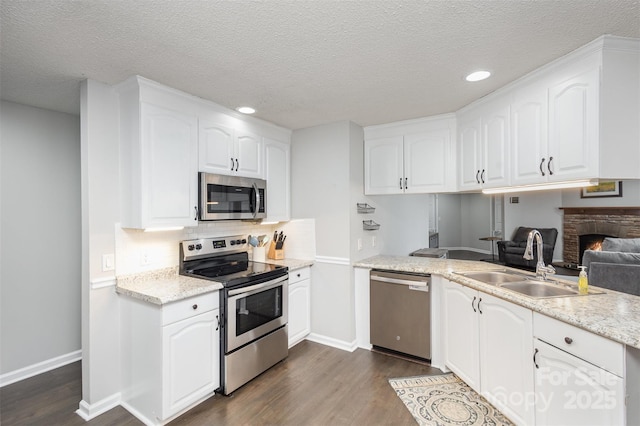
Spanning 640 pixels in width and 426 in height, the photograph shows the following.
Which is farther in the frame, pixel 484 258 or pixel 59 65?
pixel 484 258

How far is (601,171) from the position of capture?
1.71 metres

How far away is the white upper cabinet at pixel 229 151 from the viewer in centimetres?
261

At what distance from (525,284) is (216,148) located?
2.73 m

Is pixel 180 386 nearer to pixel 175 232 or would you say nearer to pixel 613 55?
pixel 175 232

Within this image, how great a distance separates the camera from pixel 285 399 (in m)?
2.30

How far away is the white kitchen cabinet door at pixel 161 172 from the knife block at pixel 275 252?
1.16 meters

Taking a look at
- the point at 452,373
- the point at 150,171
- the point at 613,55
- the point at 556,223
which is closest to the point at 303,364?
the point at 452,373

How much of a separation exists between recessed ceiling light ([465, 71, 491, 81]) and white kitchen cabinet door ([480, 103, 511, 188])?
1.14 feet

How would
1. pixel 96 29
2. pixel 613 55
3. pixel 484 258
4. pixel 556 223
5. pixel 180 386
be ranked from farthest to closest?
pixel 556 223, pixel 484 258, pixel 180 386, pixel 613 55, pixel 96 29

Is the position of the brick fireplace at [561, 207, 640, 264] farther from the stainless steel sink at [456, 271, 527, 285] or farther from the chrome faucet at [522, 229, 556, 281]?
the chrome faucet at [522, 229, 556, 281]

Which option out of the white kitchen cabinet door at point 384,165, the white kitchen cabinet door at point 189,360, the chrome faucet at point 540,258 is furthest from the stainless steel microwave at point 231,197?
the chrome faucet at point 540,258

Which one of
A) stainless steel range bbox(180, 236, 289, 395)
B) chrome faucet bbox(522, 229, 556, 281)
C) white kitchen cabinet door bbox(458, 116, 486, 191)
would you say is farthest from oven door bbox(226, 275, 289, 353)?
chrome faucet bbox(522, 229, 556, 281)

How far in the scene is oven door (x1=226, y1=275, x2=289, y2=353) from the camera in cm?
235

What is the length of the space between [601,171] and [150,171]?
2.88 metres
